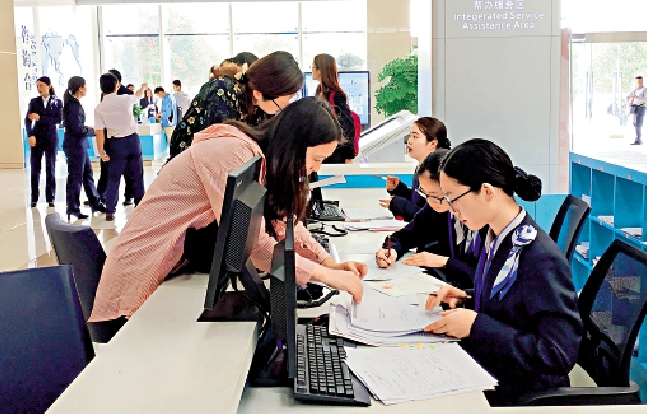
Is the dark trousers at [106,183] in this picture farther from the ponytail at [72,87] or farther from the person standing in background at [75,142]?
the ponytail at [72,87]

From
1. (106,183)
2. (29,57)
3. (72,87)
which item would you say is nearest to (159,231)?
(72,87)

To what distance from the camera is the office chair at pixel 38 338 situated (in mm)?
1752

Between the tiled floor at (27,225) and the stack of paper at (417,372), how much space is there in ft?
9.48

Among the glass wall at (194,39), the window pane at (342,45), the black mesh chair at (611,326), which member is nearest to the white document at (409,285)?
the black mesh chair at (611,326)

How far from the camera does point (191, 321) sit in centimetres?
171

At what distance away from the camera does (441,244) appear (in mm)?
3293

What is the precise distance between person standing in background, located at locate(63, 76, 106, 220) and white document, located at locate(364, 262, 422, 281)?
618 centimetres

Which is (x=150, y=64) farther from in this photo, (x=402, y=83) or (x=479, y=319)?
(x=479, y=319)

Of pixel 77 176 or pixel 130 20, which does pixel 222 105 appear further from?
pixel 130 20

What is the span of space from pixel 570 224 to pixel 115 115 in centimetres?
597

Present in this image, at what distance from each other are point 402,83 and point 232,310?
6.25 meters

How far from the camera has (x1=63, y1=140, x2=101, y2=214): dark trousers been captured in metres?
8.36

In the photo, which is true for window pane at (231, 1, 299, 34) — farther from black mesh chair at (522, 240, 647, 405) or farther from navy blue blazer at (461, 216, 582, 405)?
navy blue blazer at (461, 216, 582, 405)

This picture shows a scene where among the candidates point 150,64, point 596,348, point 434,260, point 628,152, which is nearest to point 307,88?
point 150,64
